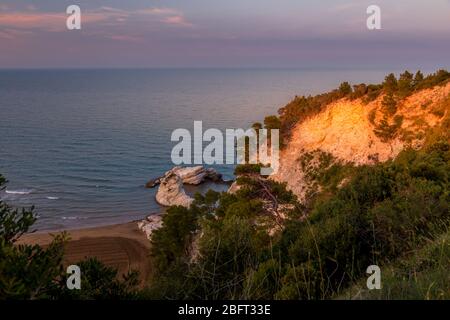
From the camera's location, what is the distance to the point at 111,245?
33.3m

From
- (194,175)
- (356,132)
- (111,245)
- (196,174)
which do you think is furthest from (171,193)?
(356,132)

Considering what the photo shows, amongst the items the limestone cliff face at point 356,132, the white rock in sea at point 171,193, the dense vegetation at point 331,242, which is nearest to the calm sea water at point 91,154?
the white rock in sea at point 171,193

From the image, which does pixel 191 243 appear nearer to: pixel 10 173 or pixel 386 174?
pixel 386 174

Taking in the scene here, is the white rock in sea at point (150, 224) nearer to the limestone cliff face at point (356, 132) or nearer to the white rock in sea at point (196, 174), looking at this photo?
the limestone cliff face at point (356, 132)

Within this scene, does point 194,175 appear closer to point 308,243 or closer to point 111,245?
point 111,245

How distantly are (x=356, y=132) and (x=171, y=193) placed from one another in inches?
900

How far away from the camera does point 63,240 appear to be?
566 centimetres

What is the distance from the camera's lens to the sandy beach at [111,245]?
29.7m

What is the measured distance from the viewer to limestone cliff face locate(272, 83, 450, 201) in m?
27.3

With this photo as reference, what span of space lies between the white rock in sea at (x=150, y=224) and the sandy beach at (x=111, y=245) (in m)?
0.40

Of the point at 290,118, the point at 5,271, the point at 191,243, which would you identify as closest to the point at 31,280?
the point at 5,271

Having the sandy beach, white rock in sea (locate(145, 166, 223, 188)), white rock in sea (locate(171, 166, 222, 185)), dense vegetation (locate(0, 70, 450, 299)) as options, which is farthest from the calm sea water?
dense vegetation (locate(0, 70, 450, 299))
